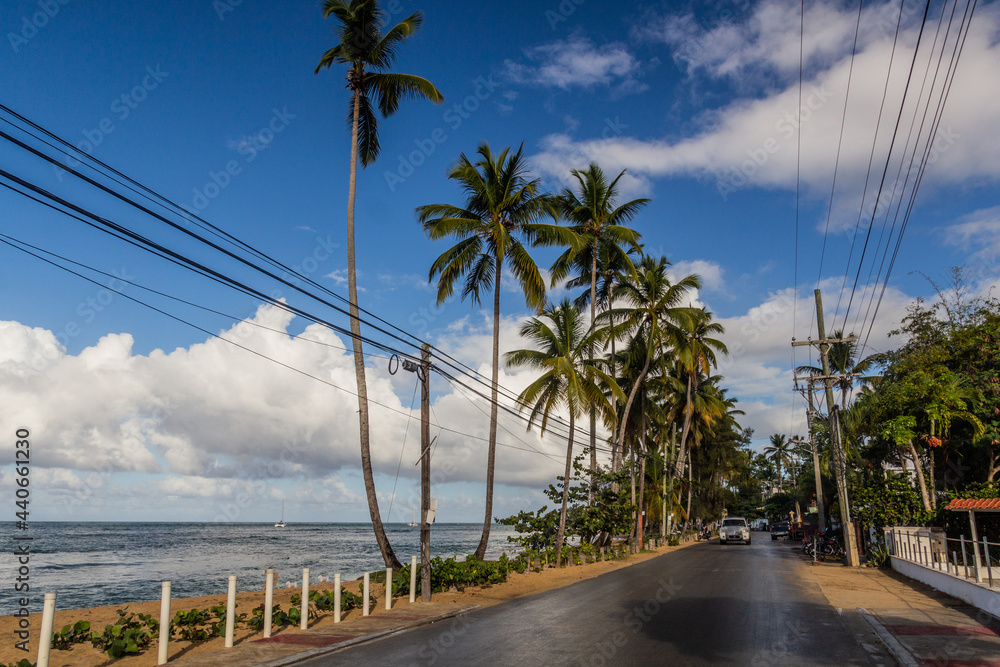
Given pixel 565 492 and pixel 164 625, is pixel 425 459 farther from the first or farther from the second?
pixel 565 492

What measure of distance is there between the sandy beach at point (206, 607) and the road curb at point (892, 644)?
26.1 ft

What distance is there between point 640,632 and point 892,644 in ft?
11.8

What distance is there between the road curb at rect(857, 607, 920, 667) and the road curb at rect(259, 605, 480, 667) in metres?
7.66

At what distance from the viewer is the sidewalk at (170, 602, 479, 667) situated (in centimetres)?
916

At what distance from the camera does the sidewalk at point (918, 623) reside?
350 inches

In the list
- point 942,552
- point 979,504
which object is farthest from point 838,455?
point 979,504

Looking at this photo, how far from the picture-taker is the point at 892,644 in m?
9.63

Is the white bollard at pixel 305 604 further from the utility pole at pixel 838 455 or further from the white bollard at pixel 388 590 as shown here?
the utility pole at pixel 838 455

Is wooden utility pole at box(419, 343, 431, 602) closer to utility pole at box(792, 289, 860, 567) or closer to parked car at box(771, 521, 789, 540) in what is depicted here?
utility pole at box(792, 289, 860, 567)

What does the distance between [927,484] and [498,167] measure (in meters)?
20.4

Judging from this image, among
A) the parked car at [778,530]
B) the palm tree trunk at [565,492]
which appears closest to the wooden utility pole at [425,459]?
the palm tree trunk at [565,492]

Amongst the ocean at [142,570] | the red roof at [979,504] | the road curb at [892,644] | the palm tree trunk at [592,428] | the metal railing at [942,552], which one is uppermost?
the palm tree trunk at [592,428]

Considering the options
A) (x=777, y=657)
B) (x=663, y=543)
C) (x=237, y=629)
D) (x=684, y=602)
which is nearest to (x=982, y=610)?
(x=684, y=602)

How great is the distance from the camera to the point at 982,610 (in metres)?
12.6
